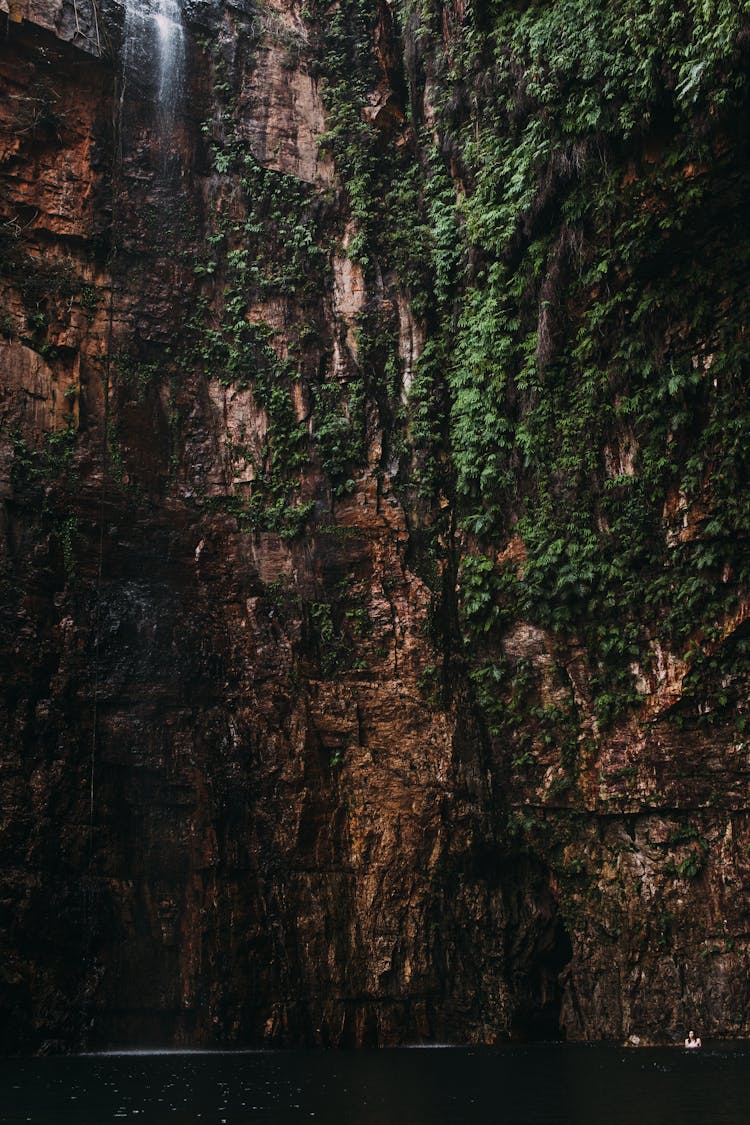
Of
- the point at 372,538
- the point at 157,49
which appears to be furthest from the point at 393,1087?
the point at 157,49

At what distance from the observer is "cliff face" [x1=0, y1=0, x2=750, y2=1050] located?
15969 millimetres

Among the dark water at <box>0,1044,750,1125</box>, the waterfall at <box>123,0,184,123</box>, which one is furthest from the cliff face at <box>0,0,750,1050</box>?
the dark water at <box>0,1044,750,1125</box>

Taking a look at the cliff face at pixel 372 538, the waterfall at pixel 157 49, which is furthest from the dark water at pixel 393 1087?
the waterfall at pixel 157 49

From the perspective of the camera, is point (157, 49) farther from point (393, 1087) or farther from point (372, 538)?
point (393, 1087)

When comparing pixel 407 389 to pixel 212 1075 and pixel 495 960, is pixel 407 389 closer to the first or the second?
pixel 495 960

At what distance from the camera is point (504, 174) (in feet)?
61.9

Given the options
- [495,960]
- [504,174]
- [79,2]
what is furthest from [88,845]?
[79,2]

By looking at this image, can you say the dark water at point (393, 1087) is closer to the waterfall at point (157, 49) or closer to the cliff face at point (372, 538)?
the cliff face at point (372, 538)

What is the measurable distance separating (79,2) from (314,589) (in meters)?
12.9

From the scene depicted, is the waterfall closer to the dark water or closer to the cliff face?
the cliff face

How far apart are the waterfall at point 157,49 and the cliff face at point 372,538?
0.12m

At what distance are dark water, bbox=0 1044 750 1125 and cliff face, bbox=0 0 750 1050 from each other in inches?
75.1

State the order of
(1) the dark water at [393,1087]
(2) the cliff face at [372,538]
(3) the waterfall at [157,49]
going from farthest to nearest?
(3) the waterfall at [157,49], (2) the cliff face at [372,538], (1) the dark water at [393,1087]

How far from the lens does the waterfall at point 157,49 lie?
20953mm
